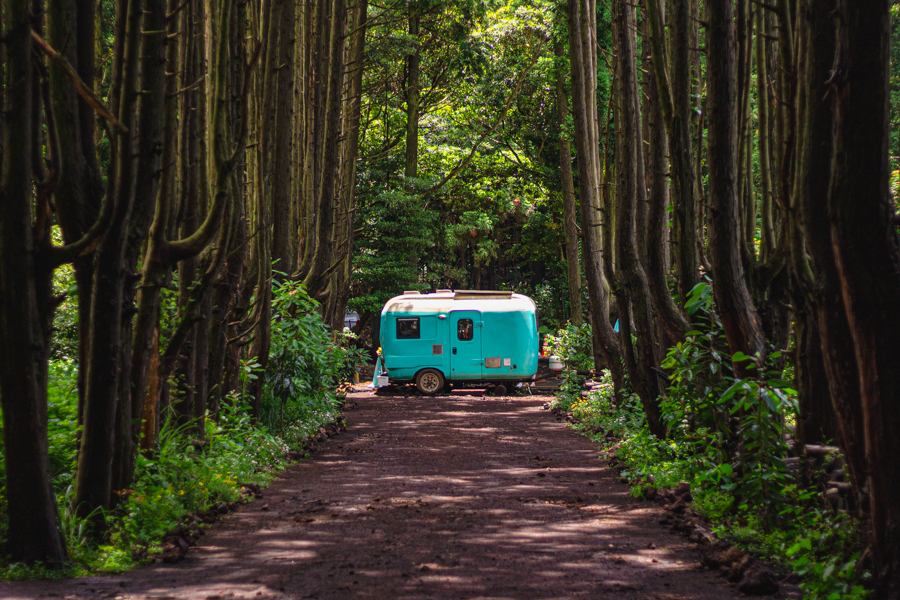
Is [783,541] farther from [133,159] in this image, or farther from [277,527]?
[133,159]

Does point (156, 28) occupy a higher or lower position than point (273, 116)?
lower

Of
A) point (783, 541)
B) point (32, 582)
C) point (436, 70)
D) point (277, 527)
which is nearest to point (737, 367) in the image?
point (783, 541)

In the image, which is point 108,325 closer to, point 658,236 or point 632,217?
point 658,236

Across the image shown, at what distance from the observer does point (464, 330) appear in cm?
2123

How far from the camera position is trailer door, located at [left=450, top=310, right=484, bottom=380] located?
69.4ft

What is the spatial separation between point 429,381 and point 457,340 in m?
1.37

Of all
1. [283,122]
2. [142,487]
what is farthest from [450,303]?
[142,487]

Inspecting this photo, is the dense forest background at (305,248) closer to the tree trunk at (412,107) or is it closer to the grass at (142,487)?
the grass at (142,487)

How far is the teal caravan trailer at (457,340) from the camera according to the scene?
21.1 m

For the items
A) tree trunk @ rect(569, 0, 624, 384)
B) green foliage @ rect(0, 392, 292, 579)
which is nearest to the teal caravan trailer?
tree trunk @ rect(569, 0, 624, 384)

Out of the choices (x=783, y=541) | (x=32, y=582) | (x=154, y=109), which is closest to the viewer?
(x=32, y=582)

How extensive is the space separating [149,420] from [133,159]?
2501 millimetres

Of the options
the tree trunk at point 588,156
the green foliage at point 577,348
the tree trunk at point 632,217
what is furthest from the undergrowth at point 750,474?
the green foliage at point 577,348

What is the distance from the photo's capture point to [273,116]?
1083 cm
